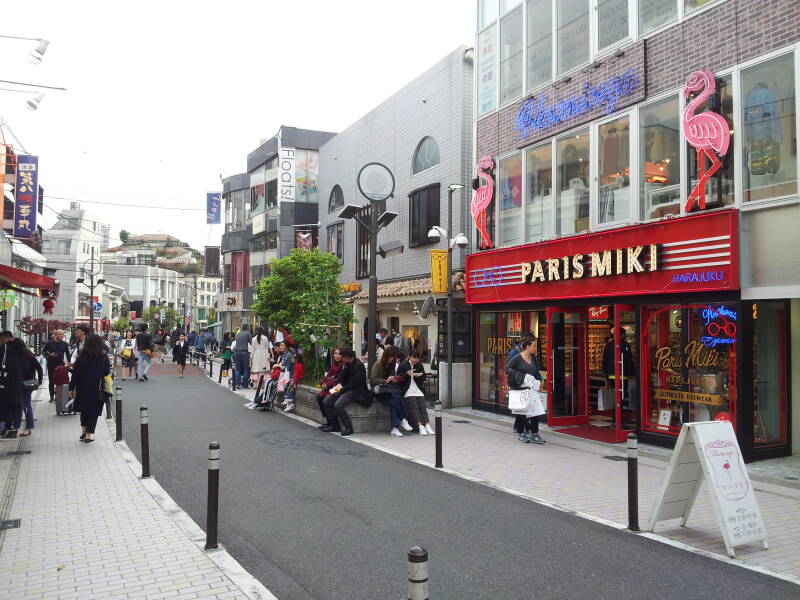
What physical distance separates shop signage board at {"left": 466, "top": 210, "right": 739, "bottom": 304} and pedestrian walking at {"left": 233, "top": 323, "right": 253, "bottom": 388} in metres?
7.77

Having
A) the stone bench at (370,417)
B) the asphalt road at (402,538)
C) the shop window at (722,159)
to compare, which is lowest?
the asphalt road at (402,538)

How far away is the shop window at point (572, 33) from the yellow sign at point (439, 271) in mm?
5321

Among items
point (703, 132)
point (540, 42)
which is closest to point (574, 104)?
point (540, 42)

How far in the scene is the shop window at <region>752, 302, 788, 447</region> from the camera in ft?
31.0

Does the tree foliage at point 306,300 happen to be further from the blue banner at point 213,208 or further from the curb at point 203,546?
the blue banner at point 213,208

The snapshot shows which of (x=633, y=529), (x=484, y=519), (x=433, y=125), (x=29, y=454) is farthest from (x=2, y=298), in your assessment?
(x=633, y=529)

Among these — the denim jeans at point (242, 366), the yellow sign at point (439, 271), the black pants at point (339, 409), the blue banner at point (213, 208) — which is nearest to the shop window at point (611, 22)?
the yellow sign at point (439, 271)

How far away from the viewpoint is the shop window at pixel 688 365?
951cm

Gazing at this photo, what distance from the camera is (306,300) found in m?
16.2

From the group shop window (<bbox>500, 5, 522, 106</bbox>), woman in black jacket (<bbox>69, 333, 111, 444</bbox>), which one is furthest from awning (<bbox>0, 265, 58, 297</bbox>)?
shop window (<bbox>500, 5, 522, 106</bbox>)

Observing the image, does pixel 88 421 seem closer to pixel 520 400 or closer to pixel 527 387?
pixel 520 400

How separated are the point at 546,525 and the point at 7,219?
36.3 metres

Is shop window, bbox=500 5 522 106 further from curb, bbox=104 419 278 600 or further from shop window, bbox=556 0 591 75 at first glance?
curb, bbox=104 419 278 600

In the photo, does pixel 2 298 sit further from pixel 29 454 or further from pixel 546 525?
pixel 546 525
